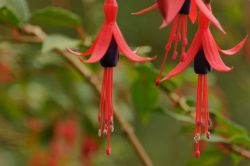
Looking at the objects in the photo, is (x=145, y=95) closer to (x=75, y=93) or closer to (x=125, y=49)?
(x=125, y=49)

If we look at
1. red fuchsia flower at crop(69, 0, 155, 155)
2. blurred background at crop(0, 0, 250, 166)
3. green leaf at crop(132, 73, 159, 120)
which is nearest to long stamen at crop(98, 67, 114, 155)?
red fuchsia flower at crop(69, 0, 155, 155)

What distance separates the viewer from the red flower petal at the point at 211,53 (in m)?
0.95

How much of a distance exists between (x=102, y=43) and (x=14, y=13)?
337 mm

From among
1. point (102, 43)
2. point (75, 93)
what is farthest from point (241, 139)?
point (75, 93)

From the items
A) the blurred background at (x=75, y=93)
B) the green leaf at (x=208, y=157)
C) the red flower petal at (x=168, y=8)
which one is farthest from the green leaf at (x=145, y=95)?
the red flower petal at (x=168, y=8)

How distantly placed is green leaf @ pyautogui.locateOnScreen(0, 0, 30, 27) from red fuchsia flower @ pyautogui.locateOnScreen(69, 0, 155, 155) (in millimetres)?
277

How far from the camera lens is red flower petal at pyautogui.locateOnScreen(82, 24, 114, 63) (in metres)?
0.94

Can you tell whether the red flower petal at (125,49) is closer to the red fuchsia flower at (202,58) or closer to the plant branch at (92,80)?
the red fuchsia flower at (202,58)

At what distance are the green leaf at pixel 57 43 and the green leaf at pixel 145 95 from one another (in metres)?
0.19

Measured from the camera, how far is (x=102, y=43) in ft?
3.15

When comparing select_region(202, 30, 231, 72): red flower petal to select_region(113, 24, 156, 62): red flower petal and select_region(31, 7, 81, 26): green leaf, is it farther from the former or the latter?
select_region(31, 7, 81, 26): green leaf

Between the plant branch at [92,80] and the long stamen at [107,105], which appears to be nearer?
the long stamen at [107,105]

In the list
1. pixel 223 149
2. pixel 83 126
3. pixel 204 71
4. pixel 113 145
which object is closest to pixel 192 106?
pixel 223 149

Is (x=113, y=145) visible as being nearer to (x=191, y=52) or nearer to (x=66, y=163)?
(x=66, y=163)
